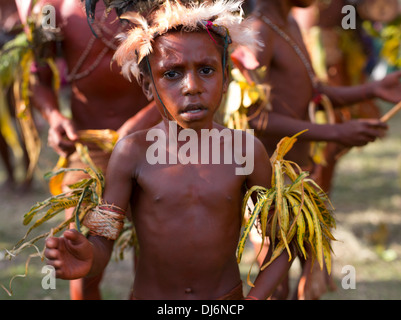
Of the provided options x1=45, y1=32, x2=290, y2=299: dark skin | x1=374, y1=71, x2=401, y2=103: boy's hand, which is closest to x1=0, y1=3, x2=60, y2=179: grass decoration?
x1=45, y1=32, x2=290, y2=299: dark skin

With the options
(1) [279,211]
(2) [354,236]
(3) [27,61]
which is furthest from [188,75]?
(2) [354,236]

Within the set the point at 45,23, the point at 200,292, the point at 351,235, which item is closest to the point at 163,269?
the point at 200,292

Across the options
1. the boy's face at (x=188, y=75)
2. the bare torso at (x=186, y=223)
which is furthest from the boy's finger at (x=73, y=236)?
the boy's face at (x=188, y=75)

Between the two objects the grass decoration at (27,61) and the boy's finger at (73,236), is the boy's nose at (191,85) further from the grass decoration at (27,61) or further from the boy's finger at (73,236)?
the grass decoration at (27,61)

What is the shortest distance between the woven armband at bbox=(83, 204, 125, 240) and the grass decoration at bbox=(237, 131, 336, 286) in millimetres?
474

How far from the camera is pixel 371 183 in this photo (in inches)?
278

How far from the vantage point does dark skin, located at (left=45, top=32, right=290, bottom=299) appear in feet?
7.10

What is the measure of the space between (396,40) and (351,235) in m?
1.73

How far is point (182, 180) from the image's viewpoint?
2297 mm

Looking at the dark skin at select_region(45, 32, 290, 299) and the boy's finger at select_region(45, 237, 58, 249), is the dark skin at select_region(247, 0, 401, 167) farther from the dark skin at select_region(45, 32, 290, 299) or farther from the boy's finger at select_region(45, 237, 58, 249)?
the boy's finger at select_region(45, 237, 58, 249)

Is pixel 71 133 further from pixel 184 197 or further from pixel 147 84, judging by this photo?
pixel 184 197

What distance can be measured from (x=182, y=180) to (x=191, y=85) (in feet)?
1.28

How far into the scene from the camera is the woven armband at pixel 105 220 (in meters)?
2.24
